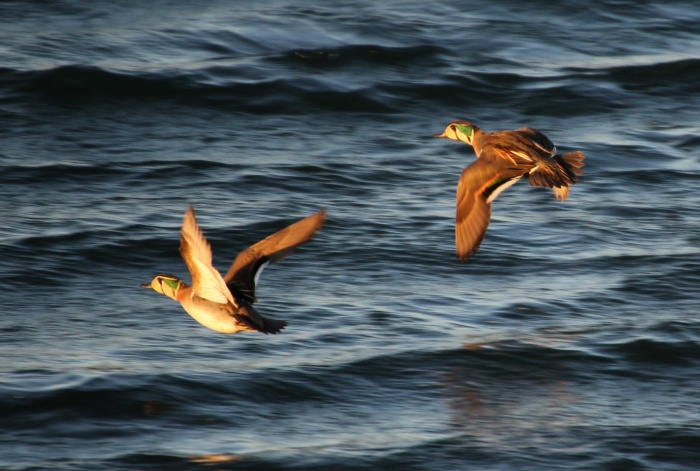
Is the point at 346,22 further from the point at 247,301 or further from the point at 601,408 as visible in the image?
the point at 247,301

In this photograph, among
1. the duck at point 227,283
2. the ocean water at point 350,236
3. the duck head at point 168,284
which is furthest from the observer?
the ocean water at point 350,236

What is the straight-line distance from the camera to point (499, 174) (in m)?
6.82

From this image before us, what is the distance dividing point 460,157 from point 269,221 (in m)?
2.15

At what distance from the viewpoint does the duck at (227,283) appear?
205 inches

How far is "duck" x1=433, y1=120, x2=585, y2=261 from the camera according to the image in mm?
6598

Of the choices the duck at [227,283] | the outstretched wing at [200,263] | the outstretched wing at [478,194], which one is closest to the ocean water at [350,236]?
the duck at [227,283]

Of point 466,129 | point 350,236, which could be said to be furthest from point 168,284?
point 350,236

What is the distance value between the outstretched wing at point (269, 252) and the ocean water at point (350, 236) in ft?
3.65

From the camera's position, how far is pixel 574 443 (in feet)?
22.4

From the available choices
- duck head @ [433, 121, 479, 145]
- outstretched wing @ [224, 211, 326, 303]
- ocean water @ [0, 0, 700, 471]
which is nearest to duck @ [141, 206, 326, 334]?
outstretched wing @ [224, 211, 326, 303]

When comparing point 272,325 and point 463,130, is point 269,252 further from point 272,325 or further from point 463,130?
point 463,130

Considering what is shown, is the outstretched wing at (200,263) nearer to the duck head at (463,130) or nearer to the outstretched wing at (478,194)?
the outstretched wing at (478,194)

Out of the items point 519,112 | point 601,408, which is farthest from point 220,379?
point 519,112

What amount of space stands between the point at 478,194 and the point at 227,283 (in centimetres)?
166
